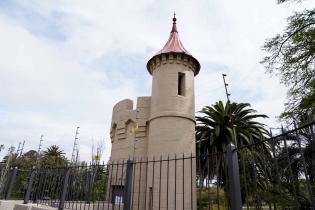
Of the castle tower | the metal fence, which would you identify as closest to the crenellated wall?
the castle tower

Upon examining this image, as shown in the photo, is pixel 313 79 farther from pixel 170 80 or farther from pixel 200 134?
pixel 200 134

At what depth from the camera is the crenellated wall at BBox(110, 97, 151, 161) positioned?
46.1 feet

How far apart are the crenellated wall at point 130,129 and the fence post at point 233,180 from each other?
9.65m

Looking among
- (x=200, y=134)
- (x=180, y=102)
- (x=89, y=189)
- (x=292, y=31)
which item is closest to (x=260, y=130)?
(x=200, y=134)

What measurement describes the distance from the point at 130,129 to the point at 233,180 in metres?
10.9

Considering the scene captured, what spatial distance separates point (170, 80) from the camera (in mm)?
13969

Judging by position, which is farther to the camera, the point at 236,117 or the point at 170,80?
the point at 236,117

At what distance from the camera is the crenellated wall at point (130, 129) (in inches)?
553

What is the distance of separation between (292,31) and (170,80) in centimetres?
651

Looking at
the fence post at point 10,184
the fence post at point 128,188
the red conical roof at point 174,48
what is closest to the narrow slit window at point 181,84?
the red conical roof at point 174,48

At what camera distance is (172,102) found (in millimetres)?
13406

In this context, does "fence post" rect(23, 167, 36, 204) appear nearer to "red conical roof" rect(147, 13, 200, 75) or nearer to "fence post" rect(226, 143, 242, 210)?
"fence post" rect(226, 143, 242, 210)

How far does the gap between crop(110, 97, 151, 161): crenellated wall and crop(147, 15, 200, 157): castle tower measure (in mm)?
810

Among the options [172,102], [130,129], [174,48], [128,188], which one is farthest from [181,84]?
[128,188]
